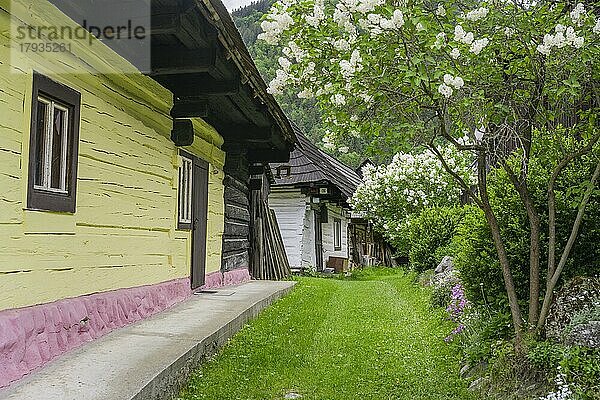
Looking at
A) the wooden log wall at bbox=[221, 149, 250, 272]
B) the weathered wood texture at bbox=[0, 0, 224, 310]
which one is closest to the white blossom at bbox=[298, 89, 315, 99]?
the weathered wood texture at bbox=[0, 0, 224, 310]

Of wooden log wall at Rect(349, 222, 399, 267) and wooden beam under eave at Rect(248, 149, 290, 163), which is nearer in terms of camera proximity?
wooden beam under eave at Rect(248, 149, 290, 163)

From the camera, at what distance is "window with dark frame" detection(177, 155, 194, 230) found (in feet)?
26.3

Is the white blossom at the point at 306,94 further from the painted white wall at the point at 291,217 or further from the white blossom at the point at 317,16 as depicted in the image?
the painted white wall at the point at 291,217

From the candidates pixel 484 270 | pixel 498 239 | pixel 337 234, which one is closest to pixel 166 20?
pixel 498 239

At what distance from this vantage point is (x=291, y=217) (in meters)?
18.7

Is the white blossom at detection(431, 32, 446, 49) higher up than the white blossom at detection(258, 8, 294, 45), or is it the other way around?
the white blossom at detection(258, 8, 294, 45)

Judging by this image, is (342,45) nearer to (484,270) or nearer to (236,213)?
(484,270)

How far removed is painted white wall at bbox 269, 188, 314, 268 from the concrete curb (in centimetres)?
1112

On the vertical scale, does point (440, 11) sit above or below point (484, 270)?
above

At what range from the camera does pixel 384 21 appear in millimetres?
3842

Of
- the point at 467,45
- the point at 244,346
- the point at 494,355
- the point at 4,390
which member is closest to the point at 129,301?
the point at 244,346

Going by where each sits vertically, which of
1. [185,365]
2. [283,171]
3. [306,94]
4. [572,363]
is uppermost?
[283,171]

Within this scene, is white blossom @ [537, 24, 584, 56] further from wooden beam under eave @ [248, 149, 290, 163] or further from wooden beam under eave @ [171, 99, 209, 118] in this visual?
wooden beam under eave @ [248, 149, 290, 163]

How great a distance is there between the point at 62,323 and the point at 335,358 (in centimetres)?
253
